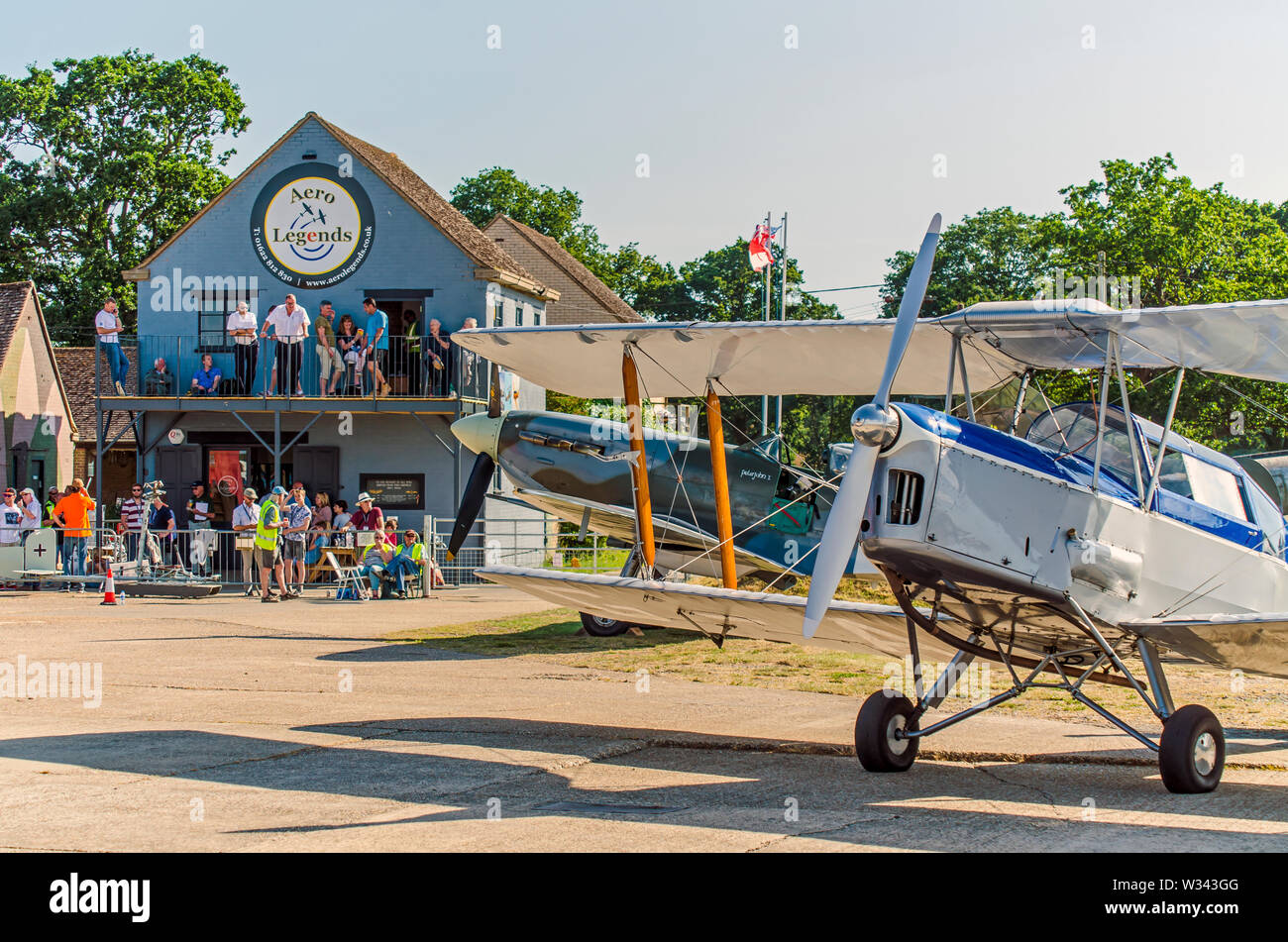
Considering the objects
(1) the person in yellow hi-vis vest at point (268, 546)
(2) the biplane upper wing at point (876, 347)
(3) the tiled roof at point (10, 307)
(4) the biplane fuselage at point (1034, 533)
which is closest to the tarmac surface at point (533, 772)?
(4) the biplane fuselage at point (1034, 533)

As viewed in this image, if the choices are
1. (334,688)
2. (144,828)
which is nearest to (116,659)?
(334,688)

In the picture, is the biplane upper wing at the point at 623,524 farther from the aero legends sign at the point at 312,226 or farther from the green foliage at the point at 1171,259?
the green foliage at the point at 1171,259

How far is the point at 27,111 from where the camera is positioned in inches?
2014

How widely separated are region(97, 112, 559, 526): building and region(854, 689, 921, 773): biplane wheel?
21964 millimetres

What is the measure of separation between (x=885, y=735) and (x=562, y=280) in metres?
54.4

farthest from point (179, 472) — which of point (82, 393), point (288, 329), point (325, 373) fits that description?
point (82, 393)

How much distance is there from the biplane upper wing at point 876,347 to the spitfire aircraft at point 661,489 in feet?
8.57

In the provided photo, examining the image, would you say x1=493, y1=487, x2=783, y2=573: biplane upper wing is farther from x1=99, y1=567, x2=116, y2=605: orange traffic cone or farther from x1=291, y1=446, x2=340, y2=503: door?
x1=291, y1=446, x2=340, y2=503: door

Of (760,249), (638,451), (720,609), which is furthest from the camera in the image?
(760,249)

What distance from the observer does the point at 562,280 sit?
62.0m

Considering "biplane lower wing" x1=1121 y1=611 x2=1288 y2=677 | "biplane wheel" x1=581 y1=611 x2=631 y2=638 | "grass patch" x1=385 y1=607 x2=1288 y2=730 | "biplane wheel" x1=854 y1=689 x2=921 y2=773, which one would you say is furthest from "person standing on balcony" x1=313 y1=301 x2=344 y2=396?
"biplane lower wing" x1=1121 y1=611 x2=1288 y2=677

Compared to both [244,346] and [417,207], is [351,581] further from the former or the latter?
[417,207]

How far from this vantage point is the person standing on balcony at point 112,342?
94.7 ft
